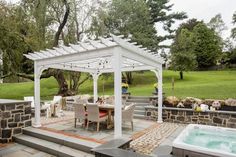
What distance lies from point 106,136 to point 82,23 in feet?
35.9

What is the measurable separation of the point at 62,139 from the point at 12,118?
203cm

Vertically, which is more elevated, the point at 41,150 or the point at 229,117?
the point at 229,117

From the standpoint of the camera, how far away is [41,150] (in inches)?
218

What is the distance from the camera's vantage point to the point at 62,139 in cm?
561

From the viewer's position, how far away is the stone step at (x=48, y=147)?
5.00 metres

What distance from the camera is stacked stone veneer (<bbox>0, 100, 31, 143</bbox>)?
20.0 feet

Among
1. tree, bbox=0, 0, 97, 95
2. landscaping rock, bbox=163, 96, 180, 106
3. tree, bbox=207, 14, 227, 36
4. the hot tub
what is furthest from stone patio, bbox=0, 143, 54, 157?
tree, bbox=207, 14, 227, 36

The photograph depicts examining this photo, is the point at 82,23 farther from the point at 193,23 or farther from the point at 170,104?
the point at 193,23

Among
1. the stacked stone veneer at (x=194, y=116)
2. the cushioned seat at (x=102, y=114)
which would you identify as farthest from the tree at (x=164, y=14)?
the cushioned seat at (x=102, y=114)

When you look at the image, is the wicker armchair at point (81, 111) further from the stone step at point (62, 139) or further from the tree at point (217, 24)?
the tree at point (217, 24)

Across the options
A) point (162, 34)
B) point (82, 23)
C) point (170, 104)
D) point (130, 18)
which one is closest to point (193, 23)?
point (162, 34)

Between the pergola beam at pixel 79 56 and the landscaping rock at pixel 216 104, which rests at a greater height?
the pergola beam at pixel 79 56

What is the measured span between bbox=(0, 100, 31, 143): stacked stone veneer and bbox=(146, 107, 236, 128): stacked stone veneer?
513 cm

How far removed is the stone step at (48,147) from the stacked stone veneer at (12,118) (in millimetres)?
271
